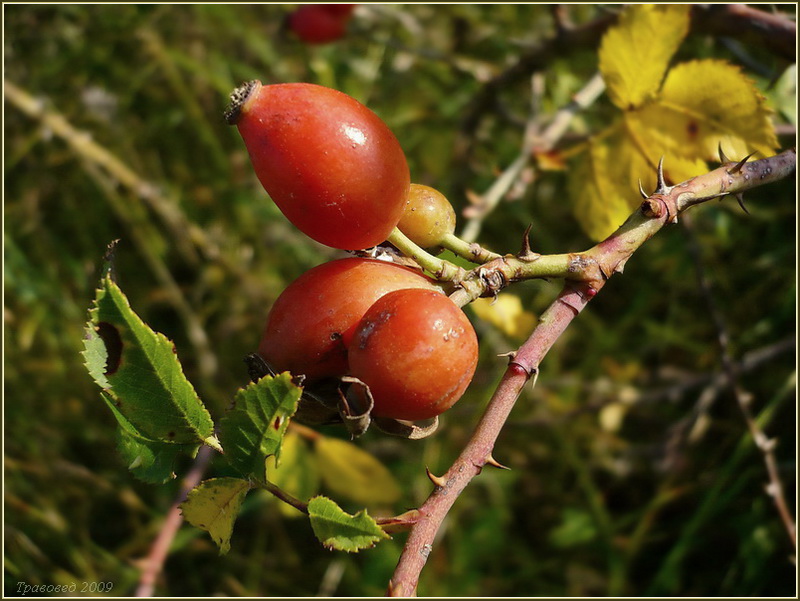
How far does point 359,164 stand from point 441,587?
1646mm

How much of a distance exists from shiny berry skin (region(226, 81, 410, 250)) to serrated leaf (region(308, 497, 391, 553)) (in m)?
0.37

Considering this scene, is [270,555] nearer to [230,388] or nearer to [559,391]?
[230,388]

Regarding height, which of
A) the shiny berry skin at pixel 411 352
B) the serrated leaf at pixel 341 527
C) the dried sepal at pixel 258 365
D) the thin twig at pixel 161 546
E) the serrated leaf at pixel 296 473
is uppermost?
the shiny berry skin at pixel 411 352

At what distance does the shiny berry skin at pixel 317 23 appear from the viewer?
8.83 ft

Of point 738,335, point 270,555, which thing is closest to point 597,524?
point 738,335

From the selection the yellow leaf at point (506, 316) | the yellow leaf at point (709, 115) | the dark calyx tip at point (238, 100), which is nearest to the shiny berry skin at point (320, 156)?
the dark calyx tip at point (238, 100)

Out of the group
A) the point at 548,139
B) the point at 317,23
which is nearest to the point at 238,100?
the point at 548,139

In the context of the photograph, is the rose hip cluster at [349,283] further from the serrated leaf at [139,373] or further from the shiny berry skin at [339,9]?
the shiny berry skin at [339,9]

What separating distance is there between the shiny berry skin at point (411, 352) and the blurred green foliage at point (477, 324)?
101 cm

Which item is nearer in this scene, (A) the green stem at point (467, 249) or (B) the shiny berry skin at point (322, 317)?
(B) the shiny berry skin at point (322, 317)

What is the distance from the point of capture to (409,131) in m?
2.87

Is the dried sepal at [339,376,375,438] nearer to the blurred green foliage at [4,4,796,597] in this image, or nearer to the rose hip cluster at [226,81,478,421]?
the rose hip cluster at [226,81,478,421]

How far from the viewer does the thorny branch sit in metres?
0.88

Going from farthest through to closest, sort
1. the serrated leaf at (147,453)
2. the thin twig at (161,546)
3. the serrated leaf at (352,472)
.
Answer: the serrated leaf at (352,472), the thin twig at (161,546), the serrated leaf at (147,453)
